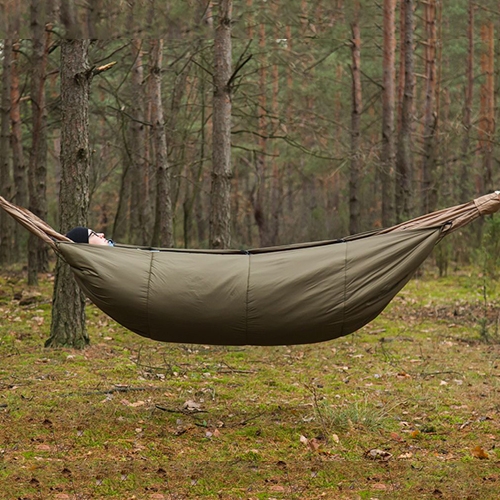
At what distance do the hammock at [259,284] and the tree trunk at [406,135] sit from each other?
815cm

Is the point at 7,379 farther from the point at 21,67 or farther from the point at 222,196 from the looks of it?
the point at 21,67

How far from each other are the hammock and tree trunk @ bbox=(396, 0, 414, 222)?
815 cm

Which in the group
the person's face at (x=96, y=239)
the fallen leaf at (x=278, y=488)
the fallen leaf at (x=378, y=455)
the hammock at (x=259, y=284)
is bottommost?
the fallen leaf at (x=278, y=488)

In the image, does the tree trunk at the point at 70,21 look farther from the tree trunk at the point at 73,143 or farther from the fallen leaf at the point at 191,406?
the fallen leaf at the point at 191,406

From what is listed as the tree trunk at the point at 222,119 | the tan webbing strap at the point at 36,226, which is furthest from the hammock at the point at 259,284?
the tree trunk at the point at 222,119

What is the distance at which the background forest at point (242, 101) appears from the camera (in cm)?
898

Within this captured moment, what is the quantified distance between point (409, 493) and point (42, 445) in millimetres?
1857

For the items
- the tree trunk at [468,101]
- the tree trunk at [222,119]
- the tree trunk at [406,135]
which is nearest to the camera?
the tree trunk at [222,119]

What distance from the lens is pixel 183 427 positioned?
4320 millimetres

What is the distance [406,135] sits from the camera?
1249cm

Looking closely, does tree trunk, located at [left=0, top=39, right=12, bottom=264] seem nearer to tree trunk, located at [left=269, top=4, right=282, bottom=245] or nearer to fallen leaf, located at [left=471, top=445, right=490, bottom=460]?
tree trunk, located at [left=269, top=4, right=282, bottom=245]

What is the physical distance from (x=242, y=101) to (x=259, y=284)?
7.93m

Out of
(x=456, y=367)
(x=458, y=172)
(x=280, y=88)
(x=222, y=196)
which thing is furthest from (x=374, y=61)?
(x=456, y=367)

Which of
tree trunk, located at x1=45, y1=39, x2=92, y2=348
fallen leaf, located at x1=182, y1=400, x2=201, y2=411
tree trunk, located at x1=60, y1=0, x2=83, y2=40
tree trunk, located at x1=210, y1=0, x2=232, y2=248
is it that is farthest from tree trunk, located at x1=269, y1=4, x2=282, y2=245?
fallen leaf, located at x1=182, y1=400, x2=201, y2=411
